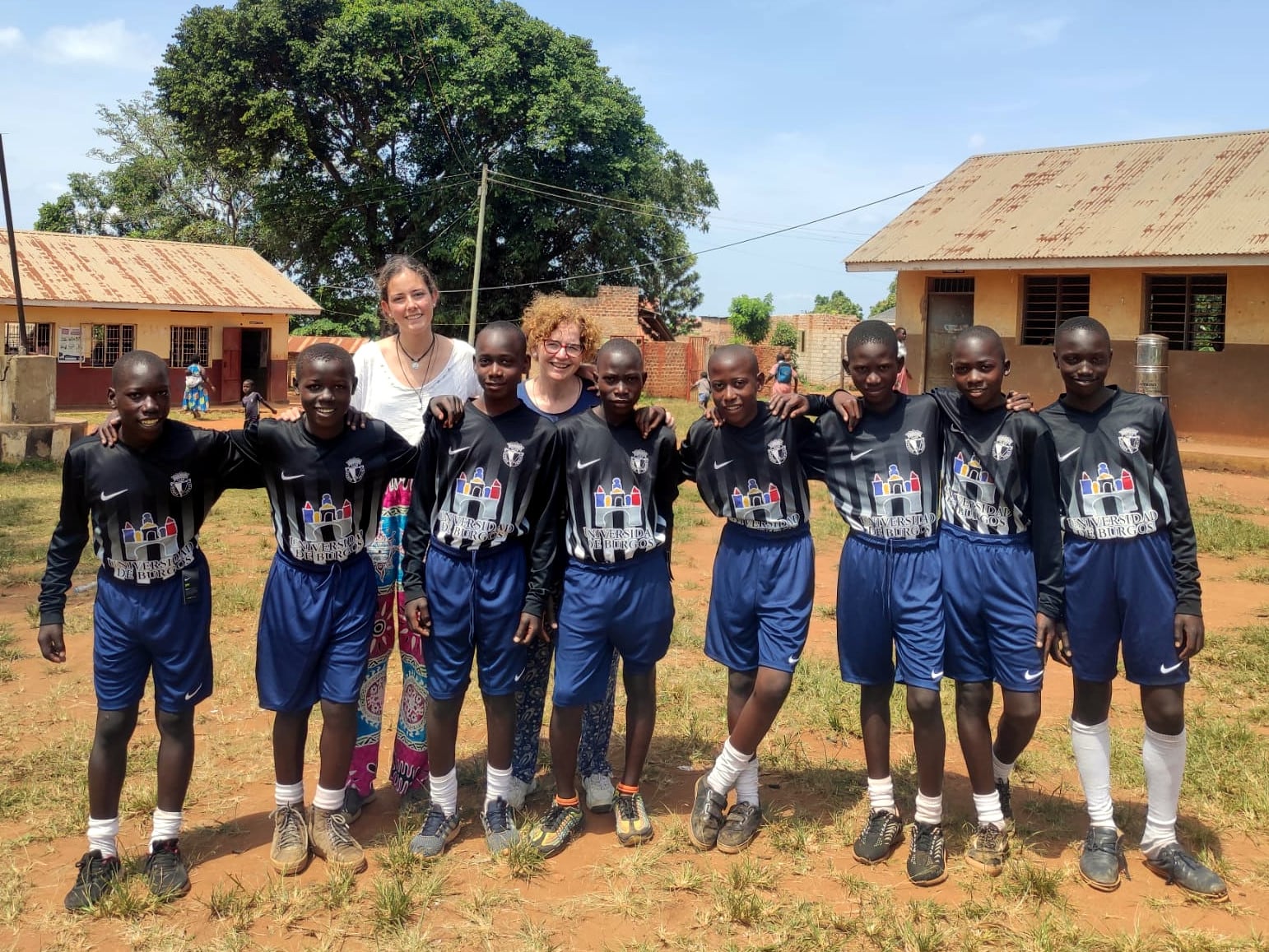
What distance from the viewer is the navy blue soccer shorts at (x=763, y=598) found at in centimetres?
A: 349

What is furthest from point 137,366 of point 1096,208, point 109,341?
point 109,341

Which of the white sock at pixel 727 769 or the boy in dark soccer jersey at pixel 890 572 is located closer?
the boy in dark soccer jersey at pixel 890 572

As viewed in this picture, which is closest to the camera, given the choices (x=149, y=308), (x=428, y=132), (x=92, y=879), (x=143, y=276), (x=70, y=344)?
(x=92, y=879)

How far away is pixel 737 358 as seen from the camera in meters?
3.44

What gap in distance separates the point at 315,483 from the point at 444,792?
1165 mm

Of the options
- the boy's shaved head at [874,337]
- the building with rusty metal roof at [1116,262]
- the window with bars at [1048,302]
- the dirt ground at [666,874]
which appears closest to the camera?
the dirt ground at [666,874]

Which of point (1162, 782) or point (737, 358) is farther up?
point (737, 358)

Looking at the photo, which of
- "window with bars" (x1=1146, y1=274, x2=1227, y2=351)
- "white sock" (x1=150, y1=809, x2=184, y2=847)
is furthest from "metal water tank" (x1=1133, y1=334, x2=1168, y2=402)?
"white sock" (x1=150, y1=809, x2=184, y2=847)

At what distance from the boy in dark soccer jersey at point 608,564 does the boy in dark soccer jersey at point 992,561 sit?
0.98 meters

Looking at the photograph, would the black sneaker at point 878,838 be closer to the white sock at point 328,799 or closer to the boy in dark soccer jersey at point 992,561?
the boy in dark soccer jersey at point 992,561

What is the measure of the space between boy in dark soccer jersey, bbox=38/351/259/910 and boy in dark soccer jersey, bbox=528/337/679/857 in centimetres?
119

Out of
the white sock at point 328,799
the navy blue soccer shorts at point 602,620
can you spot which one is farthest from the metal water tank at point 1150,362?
the white sock at point 328,799

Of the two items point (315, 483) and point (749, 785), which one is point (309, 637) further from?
point (749, 785)

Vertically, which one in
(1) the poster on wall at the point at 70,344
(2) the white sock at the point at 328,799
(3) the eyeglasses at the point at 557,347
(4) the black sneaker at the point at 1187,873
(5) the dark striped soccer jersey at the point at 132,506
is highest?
(1) the poster on wall at the point at 70,344
